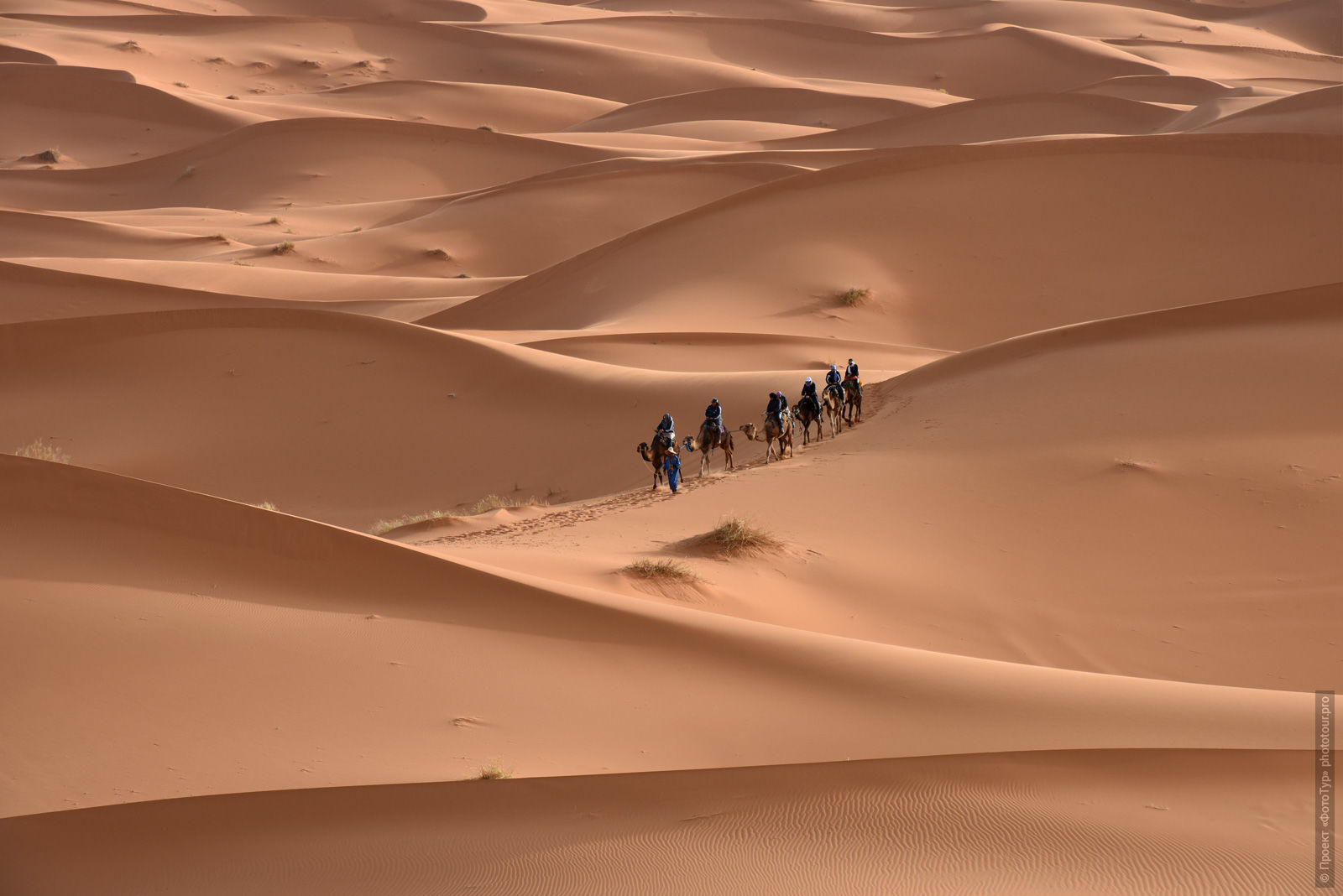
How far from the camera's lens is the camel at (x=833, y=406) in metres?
14.5

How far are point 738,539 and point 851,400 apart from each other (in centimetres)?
528

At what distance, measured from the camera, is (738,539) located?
10.4m

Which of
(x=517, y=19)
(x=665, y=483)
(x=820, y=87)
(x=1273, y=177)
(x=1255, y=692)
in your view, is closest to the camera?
(x=1255, y=692)

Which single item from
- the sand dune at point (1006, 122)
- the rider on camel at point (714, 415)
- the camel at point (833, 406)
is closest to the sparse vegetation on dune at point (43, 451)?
the rider on camel at point (714, 415)

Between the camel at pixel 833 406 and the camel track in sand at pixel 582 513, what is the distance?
1.91ft

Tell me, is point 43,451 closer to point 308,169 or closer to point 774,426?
point 774,426

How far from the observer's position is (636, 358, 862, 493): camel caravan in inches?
513

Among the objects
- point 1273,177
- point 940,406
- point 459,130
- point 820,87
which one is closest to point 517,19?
point 820,87

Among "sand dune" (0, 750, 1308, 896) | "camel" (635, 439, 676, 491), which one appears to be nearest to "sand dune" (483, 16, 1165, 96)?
"camel" (635, 439, 676, 491)

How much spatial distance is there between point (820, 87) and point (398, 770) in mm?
56056

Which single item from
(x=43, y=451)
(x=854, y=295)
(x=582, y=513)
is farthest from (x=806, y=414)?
(x=854, y=295)

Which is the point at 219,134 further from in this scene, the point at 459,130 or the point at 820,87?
the point at 820,87

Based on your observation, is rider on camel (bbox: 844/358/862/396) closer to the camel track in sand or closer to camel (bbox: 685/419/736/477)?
the camel track in sand

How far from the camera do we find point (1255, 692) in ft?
22.5
